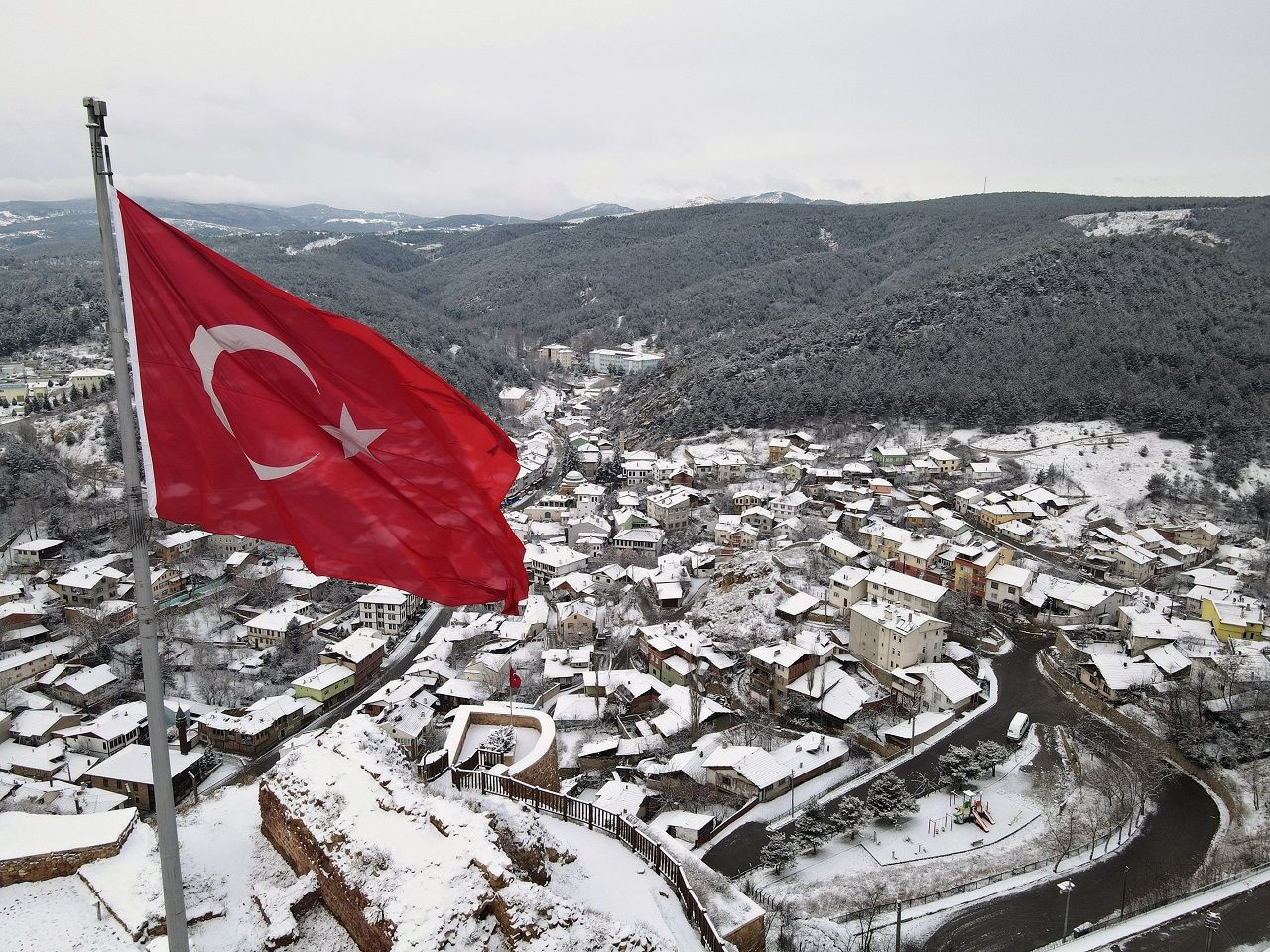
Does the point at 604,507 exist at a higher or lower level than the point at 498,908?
lower

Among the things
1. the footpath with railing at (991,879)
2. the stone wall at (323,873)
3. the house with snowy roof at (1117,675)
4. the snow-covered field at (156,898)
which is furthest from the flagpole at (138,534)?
the house with snowy roof at (1117,675)

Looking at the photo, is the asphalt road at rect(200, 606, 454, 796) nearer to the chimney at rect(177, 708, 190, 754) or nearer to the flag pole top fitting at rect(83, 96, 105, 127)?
the chimney at rect(177, 708, 190, 754)

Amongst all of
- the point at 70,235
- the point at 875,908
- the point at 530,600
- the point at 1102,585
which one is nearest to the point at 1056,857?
the point at 875,908

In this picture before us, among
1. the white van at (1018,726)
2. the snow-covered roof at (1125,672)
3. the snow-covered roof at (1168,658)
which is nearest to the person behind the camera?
the white van at (1018,726)

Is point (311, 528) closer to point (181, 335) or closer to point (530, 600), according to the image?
point (181, 335)

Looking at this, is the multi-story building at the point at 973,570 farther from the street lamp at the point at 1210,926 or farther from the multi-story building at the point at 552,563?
the street lamp at the point at 1210,926

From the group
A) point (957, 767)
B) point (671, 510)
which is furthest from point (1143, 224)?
point (957, 767)

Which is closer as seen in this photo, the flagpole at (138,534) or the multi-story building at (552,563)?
the flagpole at (138,534)
